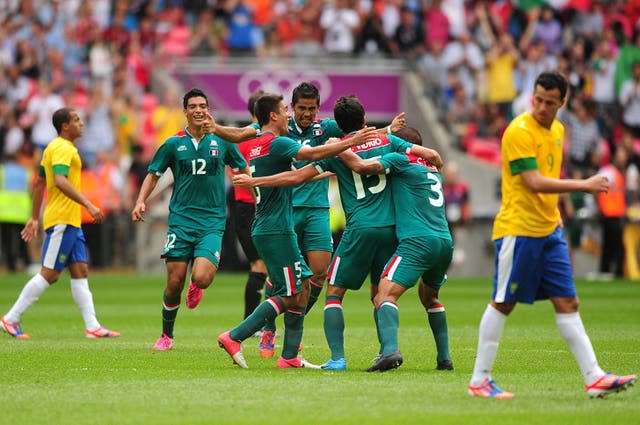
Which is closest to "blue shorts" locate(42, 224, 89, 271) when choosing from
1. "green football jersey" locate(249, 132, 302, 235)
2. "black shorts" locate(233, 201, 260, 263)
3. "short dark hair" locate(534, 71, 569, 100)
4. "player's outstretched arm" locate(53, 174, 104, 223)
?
"player's outstretched arm" locate(53, 174, 104, 223)

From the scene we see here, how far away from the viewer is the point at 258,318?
39.0 ft

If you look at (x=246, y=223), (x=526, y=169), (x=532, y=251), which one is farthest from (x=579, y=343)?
(x=246, y=223)

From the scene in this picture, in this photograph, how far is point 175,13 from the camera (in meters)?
32.6

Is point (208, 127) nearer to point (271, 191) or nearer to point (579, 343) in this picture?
point (271, 191)

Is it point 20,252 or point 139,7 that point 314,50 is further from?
point 20,252

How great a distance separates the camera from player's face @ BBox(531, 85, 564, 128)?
971cm

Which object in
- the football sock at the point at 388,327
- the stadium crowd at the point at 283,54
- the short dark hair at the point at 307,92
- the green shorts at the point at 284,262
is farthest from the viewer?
the stadium crowd at the point at 283,54

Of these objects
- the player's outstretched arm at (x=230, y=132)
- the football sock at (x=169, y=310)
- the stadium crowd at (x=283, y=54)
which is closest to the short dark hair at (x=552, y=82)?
the player's outstretched arm at (x=230, y=132)

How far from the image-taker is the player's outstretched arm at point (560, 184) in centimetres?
934

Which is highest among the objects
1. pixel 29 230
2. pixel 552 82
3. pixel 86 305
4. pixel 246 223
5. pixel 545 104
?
pixel 552 82

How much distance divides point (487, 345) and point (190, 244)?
473 cm

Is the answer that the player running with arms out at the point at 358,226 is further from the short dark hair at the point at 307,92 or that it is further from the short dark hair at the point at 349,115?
the short dark hair at the point at 307,92

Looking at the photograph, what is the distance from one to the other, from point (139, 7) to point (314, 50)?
436 cm

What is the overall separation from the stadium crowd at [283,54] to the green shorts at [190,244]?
51.3 feet
